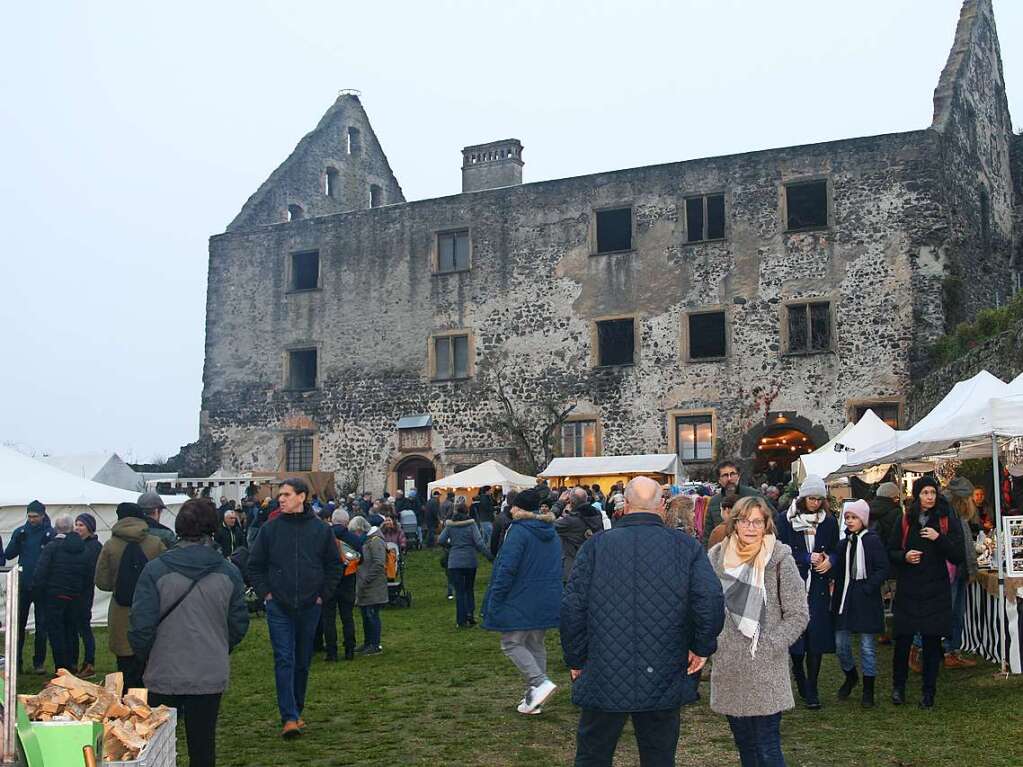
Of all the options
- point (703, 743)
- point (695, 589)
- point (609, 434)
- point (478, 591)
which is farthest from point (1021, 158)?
point (695, 589)

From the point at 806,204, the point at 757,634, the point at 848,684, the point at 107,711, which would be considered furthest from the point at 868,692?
the point at 806,204

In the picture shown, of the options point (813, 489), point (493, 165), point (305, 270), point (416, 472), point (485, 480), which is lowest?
point (813, 489)

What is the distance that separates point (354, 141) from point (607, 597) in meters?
33.5

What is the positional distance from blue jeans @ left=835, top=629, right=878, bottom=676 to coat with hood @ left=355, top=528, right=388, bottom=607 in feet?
17.2

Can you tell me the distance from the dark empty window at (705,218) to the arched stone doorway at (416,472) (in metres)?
8.77

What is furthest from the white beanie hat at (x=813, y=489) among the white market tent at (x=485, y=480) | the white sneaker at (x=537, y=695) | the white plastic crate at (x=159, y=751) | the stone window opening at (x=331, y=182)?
the stone window opening at (x=331, y=182)

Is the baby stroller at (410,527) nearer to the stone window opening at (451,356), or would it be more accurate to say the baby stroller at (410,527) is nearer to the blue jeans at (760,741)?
the stone window opening at (451,356)

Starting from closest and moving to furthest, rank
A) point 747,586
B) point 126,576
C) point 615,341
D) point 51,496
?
point 747,586 < point 126,576 < point 51,496 < point 615,341

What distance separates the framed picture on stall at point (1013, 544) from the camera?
8.93 m

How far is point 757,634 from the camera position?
5586 millimetres

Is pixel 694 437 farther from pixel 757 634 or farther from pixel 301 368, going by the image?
pixel 757 634

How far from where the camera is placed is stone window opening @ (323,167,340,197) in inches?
1420

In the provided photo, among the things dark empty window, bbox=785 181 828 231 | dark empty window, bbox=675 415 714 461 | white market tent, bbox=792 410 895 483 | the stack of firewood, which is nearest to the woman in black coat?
the stack of firewood

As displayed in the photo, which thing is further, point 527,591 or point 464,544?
point 464,544
